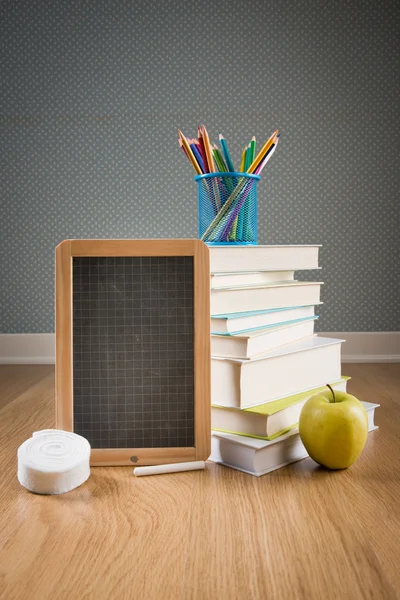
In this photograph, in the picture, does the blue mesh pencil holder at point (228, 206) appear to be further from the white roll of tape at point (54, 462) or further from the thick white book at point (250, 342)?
the white roll of tape at point (54, 462)

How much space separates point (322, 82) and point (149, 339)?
1.68 m

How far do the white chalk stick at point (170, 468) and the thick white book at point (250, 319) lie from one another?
232 millimetres

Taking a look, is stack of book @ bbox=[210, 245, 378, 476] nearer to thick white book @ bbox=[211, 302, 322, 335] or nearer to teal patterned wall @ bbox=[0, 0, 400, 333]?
thick white book @ bbox=[211, 302, 322, 335]

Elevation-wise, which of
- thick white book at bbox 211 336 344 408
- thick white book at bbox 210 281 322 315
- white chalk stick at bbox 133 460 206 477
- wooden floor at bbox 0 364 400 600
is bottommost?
wooden floor at bbox 0 364 400 600

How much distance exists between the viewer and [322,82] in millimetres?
2336

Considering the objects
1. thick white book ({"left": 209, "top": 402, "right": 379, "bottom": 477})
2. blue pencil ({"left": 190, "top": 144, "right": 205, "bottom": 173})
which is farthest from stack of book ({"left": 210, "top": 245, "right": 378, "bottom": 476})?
blue pencil ({"left": 190, "top": 144, "right": 205, "bottom": 173})

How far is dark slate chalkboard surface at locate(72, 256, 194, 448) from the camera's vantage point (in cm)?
103

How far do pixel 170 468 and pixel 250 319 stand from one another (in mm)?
307

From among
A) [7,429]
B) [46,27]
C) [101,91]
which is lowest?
[7,429]

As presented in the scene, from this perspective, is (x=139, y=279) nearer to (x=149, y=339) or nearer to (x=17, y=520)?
(x=149, y=339)

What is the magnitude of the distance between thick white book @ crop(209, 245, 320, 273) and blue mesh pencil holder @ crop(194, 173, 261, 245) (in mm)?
79

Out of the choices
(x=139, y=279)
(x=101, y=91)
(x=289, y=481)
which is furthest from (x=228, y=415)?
(x=101, y=91)

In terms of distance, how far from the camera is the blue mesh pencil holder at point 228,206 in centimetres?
123

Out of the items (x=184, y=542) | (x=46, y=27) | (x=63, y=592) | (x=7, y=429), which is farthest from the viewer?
(x=46, y=27)
